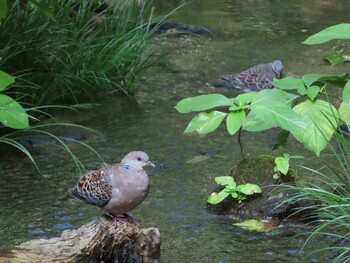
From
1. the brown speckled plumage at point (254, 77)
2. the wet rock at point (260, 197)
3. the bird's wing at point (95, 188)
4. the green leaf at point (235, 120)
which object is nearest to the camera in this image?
the green leaf at point (235, 120)

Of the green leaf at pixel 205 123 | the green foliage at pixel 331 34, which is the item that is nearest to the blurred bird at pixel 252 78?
the green leaf at pixel 205 123

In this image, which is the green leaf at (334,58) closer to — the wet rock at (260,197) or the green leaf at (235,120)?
the wet rock at (260,197)

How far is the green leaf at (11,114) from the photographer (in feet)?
9.80

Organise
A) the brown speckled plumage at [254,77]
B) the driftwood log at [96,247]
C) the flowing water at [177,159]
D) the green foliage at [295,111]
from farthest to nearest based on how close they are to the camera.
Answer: the brown speckled plumage at [254,77] → the flowing water at [177,159] → the driftwood log at [96,247] → the green foliage at [295,111]

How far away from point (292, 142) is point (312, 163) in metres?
0.57

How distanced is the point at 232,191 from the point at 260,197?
183mm

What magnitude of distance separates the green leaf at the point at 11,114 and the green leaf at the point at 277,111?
922mm

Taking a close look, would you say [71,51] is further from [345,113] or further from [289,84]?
[345,113]

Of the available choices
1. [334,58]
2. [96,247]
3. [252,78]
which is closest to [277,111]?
[96,247]

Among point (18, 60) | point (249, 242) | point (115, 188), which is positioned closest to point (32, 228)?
point (115, 188)

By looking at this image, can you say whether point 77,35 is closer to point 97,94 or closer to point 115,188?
point 97,94

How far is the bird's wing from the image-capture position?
3.92m

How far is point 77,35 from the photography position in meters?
6.46

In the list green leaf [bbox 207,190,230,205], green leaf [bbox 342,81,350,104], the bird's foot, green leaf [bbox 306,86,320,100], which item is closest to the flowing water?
green leaf [bbox 207,190,230,205]
